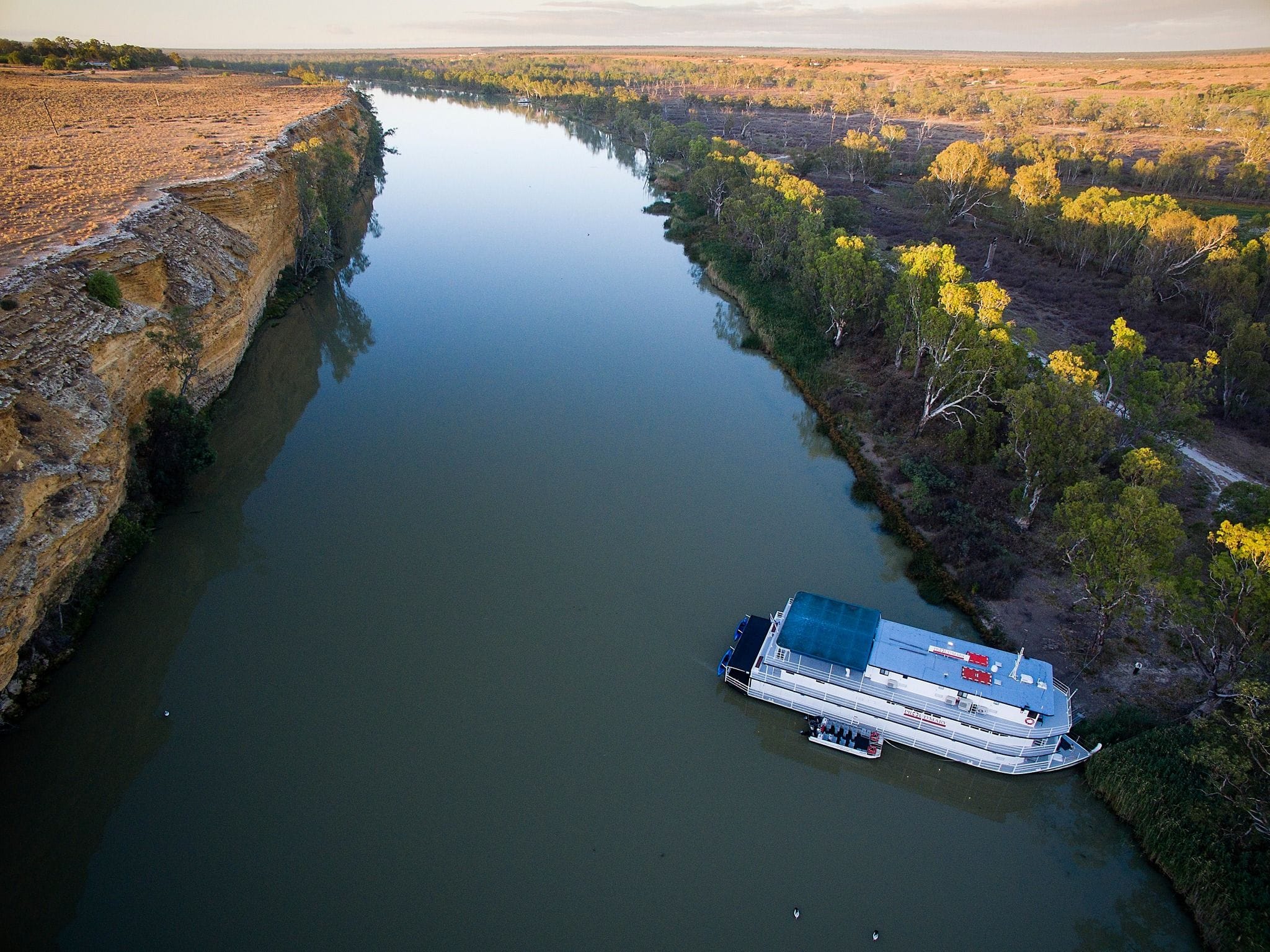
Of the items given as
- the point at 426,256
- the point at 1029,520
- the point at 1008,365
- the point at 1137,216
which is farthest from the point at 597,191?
the point at 1029,520

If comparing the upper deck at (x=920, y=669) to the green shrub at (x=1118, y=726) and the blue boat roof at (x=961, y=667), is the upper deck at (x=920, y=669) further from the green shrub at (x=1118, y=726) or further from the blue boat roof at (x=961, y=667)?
the green shrub at (x=1118, y=726)

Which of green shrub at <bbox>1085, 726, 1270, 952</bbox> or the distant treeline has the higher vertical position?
the distant treeline

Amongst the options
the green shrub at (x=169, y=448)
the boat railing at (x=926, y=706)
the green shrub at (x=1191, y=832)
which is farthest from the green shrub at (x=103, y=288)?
the green shrub at (x=1191, y=832)

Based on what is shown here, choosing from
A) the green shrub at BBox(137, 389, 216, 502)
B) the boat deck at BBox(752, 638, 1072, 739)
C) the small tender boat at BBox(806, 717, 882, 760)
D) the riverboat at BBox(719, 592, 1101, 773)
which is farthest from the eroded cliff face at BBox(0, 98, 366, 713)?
the small tender boat at BBox(806, 717, 882, 760)

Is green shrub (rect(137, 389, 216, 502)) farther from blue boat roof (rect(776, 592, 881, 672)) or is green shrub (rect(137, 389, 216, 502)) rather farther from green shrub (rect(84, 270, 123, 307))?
blue boat roof (rect(776, 592, 881, 672))

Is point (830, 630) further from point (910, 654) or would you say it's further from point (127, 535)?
point (127, 535)

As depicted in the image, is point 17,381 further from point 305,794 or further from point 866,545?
point 866,545

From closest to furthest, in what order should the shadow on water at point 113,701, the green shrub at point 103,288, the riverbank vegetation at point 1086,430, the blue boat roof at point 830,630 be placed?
1. the shadow on water at point 113,701
2. the riverbank vegetation at point 1086,430
3. the blue boat roof at point 830,630
4. the green shrub at point 103,288
